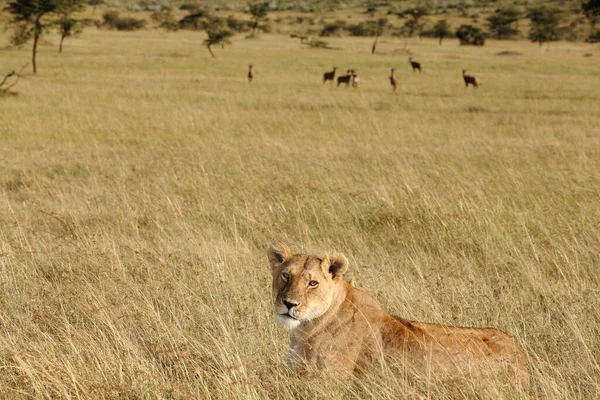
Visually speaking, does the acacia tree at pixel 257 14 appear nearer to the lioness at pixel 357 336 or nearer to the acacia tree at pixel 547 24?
the acacia tree at pixel 547 24

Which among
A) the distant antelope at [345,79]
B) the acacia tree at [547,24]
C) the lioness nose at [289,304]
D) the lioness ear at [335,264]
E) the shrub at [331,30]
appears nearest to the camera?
the lioness nose at [289,304]

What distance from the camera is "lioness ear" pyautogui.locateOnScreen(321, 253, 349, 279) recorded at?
4016 mm

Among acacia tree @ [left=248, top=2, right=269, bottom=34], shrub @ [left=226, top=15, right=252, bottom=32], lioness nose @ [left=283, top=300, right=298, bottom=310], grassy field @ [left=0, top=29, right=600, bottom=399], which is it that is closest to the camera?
lioness nose @ [left=283, top=300, right=298, bottom=310]

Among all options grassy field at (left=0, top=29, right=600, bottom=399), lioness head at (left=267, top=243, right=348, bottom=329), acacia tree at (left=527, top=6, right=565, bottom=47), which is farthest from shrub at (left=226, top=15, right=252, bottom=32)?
lioness head at (left=267, top=243, right=348, bottom=329)

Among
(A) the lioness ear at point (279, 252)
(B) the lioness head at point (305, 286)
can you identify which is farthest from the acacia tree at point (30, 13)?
(B) the lioness head at point (305, 286)

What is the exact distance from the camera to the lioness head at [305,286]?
3.88 metres

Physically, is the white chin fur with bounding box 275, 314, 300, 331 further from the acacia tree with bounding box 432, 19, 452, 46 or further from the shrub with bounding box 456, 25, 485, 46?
the acacia tree with bounding box 432, 19, 452, 46

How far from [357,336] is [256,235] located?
3.96 metres

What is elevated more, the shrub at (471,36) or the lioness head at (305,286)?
the lioness head at (305,286)

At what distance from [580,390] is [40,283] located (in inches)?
157

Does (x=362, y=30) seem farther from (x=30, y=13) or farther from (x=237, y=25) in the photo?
(x=30, y=13)

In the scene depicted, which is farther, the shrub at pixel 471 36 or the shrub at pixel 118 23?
the shrub at pixel 118 23

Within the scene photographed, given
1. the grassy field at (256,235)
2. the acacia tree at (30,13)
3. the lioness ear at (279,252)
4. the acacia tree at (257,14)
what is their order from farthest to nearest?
the acacia tree at (257,14)
the acacia tree at (30,13)
the grassy field at (256,235)
the lioness ear at (279,252)

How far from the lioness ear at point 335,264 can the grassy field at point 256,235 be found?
0.56 meters
